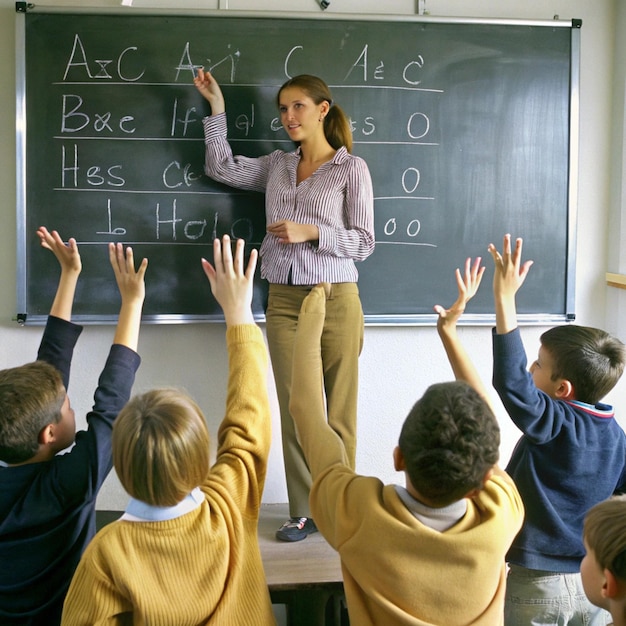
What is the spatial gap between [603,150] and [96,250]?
226 centimetres

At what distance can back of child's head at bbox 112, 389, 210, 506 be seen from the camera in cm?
136

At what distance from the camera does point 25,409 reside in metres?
1.64

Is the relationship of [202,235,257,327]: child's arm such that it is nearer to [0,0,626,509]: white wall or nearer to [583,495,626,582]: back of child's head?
[583,495,626,582]: back of child's head

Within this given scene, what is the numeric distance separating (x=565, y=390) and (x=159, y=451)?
1.06 meters

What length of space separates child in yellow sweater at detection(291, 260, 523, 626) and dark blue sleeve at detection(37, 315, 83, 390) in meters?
0.92

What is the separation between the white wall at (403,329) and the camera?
3.27 meters

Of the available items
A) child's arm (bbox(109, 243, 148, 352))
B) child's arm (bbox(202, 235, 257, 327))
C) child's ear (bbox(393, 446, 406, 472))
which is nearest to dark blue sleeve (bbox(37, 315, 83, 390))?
child's arm (bbox(109, 243, 148, 352))

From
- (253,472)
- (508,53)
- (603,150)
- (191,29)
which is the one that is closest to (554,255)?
(603,150)

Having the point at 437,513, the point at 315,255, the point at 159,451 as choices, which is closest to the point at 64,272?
the point at 159,451

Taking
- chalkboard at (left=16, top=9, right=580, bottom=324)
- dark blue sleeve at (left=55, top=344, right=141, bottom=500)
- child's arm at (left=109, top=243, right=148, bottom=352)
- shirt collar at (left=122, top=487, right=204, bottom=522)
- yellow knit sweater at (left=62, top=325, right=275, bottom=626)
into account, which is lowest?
yellow knit sweater at (left=62, top=325, right=275, bottom=626)

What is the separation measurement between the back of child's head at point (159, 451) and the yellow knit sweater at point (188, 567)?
2.8 inches

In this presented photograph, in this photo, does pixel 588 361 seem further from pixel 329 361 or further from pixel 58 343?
pixel 58 343

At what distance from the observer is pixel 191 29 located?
3148 mm

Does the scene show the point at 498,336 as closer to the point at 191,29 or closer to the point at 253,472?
the point at 253,472
